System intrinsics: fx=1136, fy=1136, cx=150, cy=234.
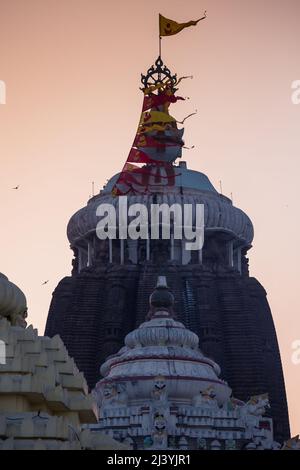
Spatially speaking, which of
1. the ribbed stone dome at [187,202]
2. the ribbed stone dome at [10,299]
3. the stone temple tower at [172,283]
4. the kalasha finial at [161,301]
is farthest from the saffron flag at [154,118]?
the ribbed stone dome at [10,299]

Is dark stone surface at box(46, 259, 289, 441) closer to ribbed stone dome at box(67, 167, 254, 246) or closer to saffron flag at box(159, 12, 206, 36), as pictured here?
ribbed stone dome at box(67, 167, 254, 246)

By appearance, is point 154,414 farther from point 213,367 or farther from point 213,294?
point 213,294

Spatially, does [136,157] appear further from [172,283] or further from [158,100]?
[172,283]

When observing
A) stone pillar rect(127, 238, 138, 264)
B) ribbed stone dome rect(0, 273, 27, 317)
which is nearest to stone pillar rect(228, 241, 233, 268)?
stone pillar rect(127, 238, 138, 264)

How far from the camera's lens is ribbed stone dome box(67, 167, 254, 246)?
220 feet

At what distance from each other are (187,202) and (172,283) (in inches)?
227

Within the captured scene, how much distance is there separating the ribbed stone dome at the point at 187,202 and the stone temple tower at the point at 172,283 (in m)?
0.06

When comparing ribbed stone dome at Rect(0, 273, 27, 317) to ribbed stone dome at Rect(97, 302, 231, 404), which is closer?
ribbed stone dome at Rect(0, 273, 27, 317)

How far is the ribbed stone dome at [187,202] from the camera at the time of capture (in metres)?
67.2

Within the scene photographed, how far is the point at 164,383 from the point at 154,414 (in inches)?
84.8

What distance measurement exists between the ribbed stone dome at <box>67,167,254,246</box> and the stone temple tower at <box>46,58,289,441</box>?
0.20ft

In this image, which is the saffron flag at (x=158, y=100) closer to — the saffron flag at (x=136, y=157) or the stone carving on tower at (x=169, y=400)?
the saffron flag at (x=136, y=157)
